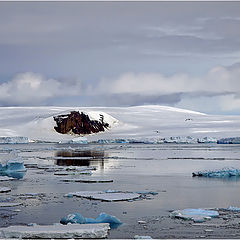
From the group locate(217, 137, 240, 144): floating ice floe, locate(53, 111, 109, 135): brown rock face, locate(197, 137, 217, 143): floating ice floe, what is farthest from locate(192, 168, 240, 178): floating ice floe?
locate(53, 111, 109, 135): brown rock face

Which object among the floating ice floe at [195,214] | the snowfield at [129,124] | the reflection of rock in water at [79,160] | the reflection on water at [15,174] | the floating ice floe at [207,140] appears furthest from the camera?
the snowfield at [129,124]

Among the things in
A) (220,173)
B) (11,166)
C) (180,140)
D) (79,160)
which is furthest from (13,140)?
(220,173)

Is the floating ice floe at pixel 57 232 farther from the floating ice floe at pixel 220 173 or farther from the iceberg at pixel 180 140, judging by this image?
the iceberg at pixel 180 140

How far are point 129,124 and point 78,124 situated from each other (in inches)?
178

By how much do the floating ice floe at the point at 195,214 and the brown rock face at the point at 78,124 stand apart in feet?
118

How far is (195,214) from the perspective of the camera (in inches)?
269

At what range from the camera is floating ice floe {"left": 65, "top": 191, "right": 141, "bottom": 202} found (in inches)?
325

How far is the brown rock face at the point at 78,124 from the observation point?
4272 cm

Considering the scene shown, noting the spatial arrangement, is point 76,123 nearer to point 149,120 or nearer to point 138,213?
point 149,120

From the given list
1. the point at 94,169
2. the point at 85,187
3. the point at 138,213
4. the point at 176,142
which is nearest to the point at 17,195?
the point at 85,187

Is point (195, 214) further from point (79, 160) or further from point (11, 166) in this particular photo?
point (79, 160)

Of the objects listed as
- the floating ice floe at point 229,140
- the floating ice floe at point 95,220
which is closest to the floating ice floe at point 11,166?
the floating ice floe at point 95,220

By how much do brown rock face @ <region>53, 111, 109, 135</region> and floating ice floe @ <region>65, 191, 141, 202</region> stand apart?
33.9 m

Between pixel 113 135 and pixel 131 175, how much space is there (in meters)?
27.9
